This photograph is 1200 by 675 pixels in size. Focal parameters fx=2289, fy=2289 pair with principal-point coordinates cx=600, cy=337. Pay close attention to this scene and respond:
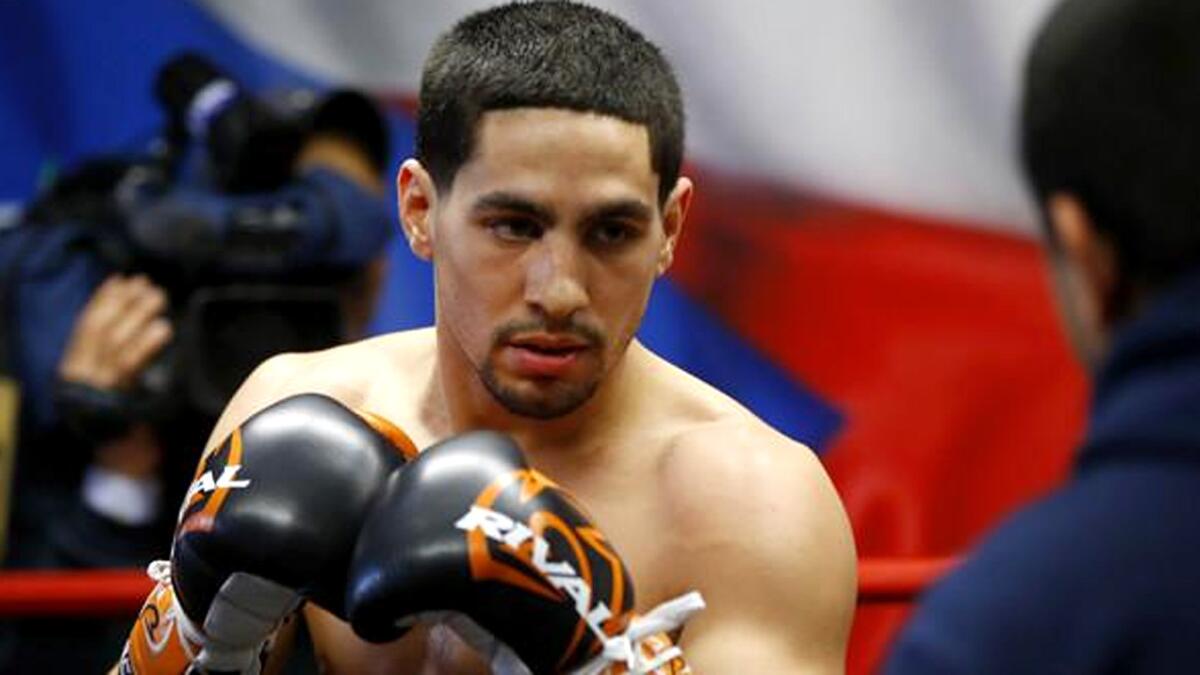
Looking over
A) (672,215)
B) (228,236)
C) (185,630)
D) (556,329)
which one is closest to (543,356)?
(556,329)

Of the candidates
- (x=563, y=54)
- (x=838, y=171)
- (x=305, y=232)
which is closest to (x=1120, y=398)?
(x=563, y=54)

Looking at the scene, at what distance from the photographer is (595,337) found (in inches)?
60.7

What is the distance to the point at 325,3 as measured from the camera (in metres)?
2.92

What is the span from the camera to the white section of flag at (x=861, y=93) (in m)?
2.61

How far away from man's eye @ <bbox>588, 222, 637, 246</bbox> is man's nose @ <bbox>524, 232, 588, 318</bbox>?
2cm

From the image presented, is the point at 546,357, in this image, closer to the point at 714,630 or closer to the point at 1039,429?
the point at 714,630

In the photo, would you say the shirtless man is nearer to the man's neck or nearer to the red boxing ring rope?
the man's neck

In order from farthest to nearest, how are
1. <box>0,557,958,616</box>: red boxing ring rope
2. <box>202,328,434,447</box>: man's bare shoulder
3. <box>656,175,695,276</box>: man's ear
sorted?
<box>0,557,958,616</box>: red boxing ring rope, <box>202,328,434,447</box>: man's bare shoulder, <box>656,175,695,276</box>: man's ear

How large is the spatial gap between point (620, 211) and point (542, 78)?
109mm

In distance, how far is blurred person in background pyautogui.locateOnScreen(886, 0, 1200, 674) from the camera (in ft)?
2.95

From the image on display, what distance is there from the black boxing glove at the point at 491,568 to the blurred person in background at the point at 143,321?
1.07m

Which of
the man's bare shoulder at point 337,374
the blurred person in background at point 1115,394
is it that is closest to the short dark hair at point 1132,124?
the blurred person in background at point 1115,394

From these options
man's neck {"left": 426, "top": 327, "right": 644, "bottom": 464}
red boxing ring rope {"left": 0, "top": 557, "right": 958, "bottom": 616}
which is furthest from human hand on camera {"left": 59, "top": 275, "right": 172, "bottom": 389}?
man's neck {"left": 426, "top": 327, "right": 644, "bottom": 464}

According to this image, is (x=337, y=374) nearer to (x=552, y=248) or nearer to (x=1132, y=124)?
(x=552, y=248)
